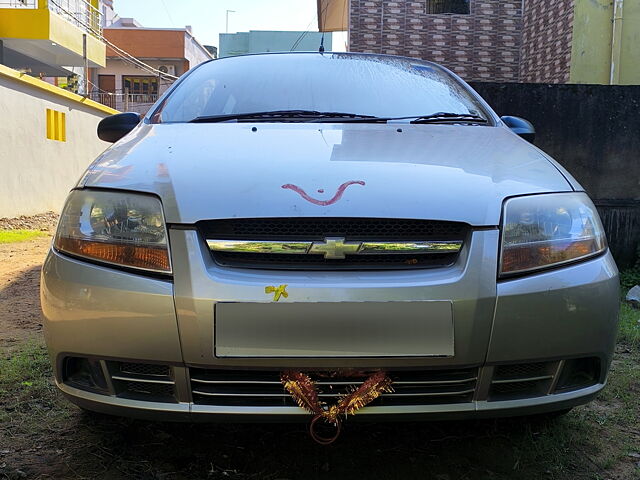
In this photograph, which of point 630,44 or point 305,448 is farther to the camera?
point 630,44

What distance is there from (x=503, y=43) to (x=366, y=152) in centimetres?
789

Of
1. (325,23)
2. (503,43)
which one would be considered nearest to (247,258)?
(503,43)

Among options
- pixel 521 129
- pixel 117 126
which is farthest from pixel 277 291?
pixel 521 129

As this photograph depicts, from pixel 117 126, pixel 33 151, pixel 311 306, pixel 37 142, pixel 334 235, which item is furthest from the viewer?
pixel 37 142

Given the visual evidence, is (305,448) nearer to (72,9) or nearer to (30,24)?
(30,24)

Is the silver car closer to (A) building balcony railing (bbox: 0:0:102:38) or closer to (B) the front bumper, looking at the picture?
(B) the front bumper

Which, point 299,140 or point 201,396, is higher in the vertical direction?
point 299,140

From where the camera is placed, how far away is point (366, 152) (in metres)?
1.89

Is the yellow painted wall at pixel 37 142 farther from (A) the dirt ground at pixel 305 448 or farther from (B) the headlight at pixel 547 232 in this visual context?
(B) the headlight at pixel 547 232

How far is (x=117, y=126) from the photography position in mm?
2621

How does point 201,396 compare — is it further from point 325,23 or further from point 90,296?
point 325,23

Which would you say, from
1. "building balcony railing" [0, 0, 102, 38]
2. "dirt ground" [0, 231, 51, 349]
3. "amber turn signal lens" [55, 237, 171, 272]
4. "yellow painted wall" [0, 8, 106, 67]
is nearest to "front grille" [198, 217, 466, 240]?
"amber turn signal lens" [55, 237, 171, 272]

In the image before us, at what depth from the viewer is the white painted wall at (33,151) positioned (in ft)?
26.5

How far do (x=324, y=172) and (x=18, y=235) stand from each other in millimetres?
6611
